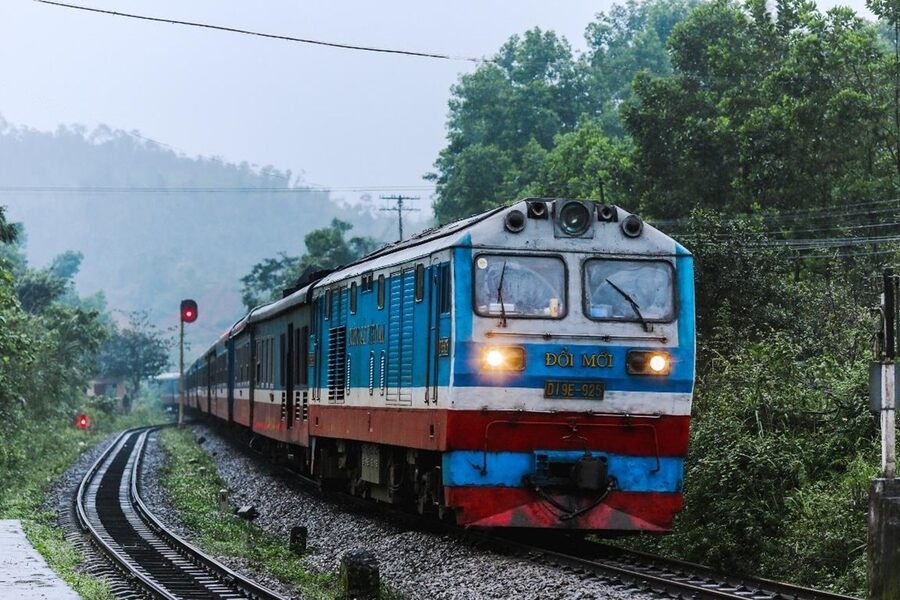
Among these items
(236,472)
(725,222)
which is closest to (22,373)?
(236,472)

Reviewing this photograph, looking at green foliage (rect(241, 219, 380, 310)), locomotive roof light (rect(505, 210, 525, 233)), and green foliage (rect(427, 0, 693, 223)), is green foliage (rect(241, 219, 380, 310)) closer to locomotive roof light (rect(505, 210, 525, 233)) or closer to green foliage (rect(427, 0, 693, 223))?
green foliage (rect(427, 0, 693, 223))

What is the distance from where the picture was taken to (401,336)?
15.3 meters

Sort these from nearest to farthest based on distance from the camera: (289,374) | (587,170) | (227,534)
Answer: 1. (227,534)
2. (289,374)
3. (587,170)

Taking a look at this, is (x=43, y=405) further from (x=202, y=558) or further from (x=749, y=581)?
(x=749, y=581)

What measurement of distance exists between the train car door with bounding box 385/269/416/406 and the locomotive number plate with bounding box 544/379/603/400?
209cm

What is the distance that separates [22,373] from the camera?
4050 centimetres

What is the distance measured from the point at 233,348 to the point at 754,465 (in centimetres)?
2404

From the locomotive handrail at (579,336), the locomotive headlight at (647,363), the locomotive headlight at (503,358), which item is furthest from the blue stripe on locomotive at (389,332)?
the locomotive headlight at (647,363)

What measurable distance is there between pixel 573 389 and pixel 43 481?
19.0 metres

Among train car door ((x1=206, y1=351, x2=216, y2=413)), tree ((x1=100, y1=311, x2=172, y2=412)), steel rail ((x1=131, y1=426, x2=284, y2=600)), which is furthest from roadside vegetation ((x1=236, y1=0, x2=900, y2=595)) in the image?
tree ((x1=100, y1=311, x2=172, y2=412))

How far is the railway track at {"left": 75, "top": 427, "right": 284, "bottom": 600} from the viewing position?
1348 cm

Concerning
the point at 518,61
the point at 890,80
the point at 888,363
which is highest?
the point at 518,61

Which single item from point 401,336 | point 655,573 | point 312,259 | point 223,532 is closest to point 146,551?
point 223,532

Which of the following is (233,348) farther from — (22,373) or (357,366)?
(357,366)
